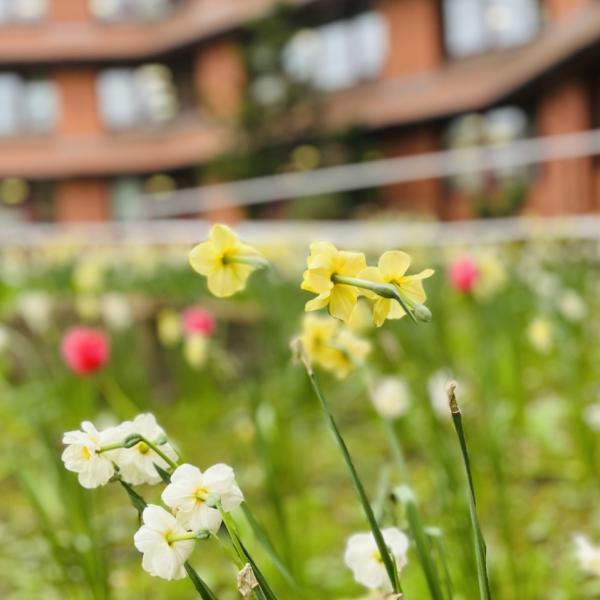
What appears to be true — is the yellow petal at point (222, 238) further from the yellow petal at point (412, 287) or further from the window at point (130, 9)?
the window at point (130, 9)

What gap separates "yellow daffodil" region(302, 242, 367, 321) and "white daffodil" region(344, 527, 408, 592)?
23 cm

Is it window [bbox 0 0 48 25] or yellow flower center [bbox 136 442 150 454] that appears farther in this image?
window [bbox 0 0 48 25]

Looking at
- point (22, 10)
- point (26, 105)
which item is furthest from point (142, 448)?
point (22, 10)

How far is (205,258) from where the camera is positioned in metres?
0.64

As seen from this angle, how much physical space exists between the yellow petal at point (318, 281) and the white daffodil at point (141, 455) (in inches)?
6.1

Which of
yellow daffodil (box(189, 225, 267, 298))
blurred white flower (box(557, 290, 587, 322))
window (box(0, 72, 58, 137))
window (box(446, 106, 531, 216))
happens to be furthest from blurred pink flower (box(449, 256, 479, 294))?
window (box(0, 72, 58, 137))

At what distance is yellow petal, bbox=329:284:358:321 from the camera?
1.86 feet

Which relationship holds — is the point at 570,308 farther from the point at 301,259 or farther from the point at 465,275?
the point at 301,259

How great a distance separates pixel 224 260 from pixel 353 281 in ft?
0.47

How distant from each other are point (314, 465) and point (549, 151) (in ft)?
20.5

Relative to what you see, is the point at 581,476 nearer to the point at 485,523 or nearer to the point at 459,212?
the point at 485,523

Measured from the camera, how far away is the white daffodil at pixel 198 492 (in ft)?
1.80

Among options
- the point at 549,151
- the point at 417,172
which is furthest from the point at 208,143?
the point at 549,151

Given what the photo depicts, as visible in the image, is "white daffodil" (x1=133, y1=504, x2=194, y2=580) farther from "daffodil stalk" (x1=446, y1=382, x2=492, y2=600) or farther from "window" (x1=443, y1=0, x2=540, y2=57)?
"window" (x1=443, y1=0, x2=540, y2=57)
